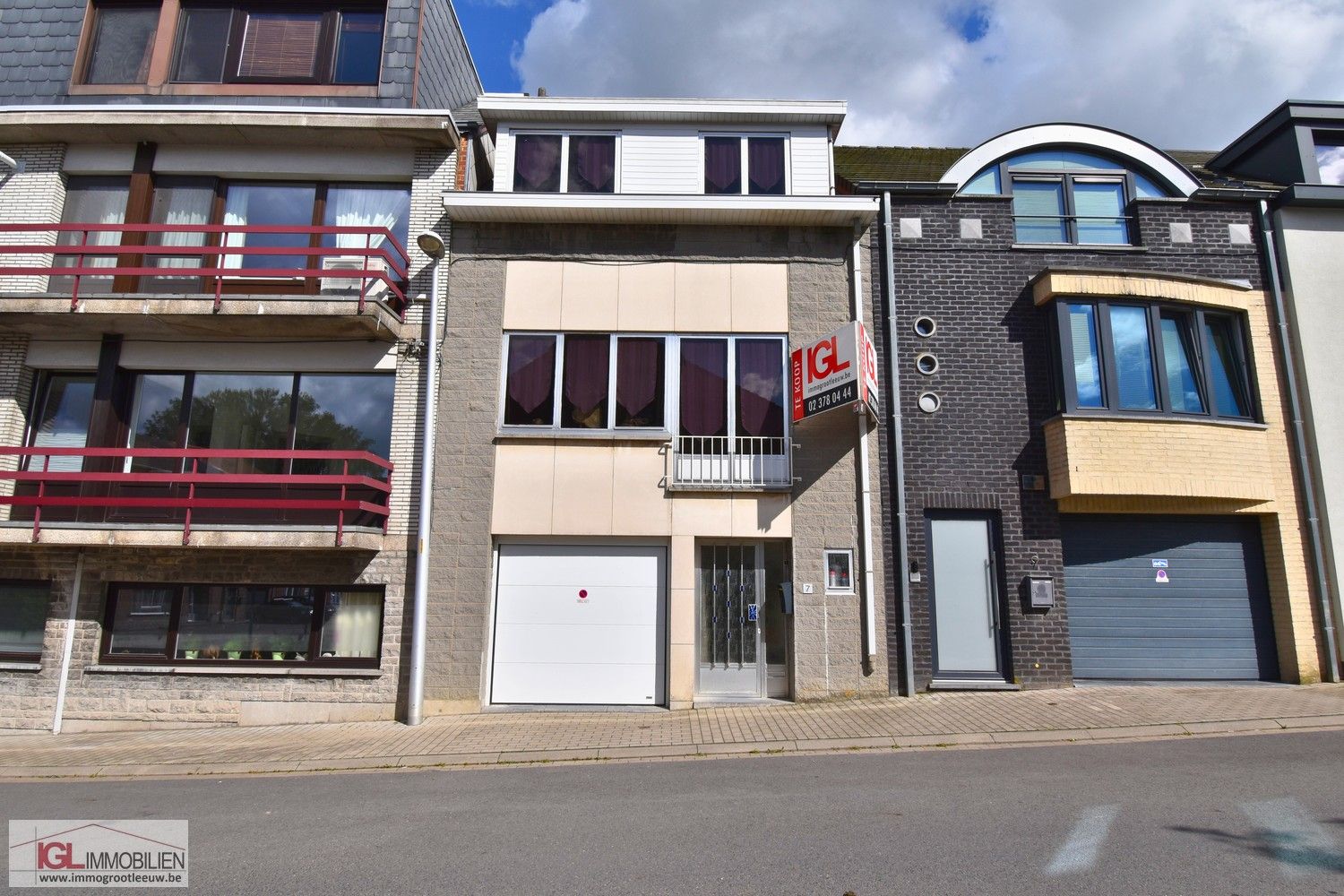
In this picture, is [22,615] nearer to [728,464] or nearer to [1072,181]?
[728,464]

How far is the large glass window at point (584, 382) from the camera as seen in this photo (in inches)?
440

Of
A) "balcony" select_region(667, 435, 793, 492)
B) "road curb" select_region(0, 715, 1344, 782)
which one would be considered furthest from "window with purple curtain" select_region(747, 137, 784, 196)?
"road curb" select_region(0, 715, 1344, 782)

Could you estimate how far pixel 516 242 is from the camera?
1161 cm

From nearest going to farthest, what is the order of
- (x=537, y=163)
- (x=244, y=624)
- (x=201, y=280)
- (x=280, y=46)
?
(x=244, y=624) < (x=201, y=280) < (x=537, y=163) < (x=280, y=46)

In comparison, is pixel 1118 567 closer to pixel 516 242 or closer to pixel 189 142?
pixel 516 242

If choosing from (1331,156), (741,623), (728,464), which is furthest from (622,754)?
(1331,156)

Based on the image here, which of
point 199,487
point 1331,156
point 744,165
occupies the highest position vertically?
point 1331,156

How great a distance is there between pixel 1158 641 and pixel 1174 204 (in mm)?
6687

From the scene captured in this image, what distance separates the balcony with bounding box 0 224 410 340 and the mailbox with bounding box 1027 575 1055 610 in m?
9.64

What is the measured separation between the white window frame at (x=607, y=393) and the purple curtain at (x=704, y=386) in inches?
7.4

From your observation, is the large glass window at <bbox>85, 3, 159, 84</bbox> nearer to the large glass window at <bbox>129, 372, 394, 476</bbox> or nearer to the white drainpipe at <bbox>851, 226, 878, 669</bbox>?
the large glass window at <bbox>129, 372, 394, 476</bbox>

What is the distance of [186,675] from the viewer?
10.3 meters

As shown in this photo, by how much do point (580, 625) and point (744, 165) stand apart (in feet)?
24.3

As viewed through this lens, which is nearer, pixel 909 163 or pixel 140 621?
pixel 140 621
